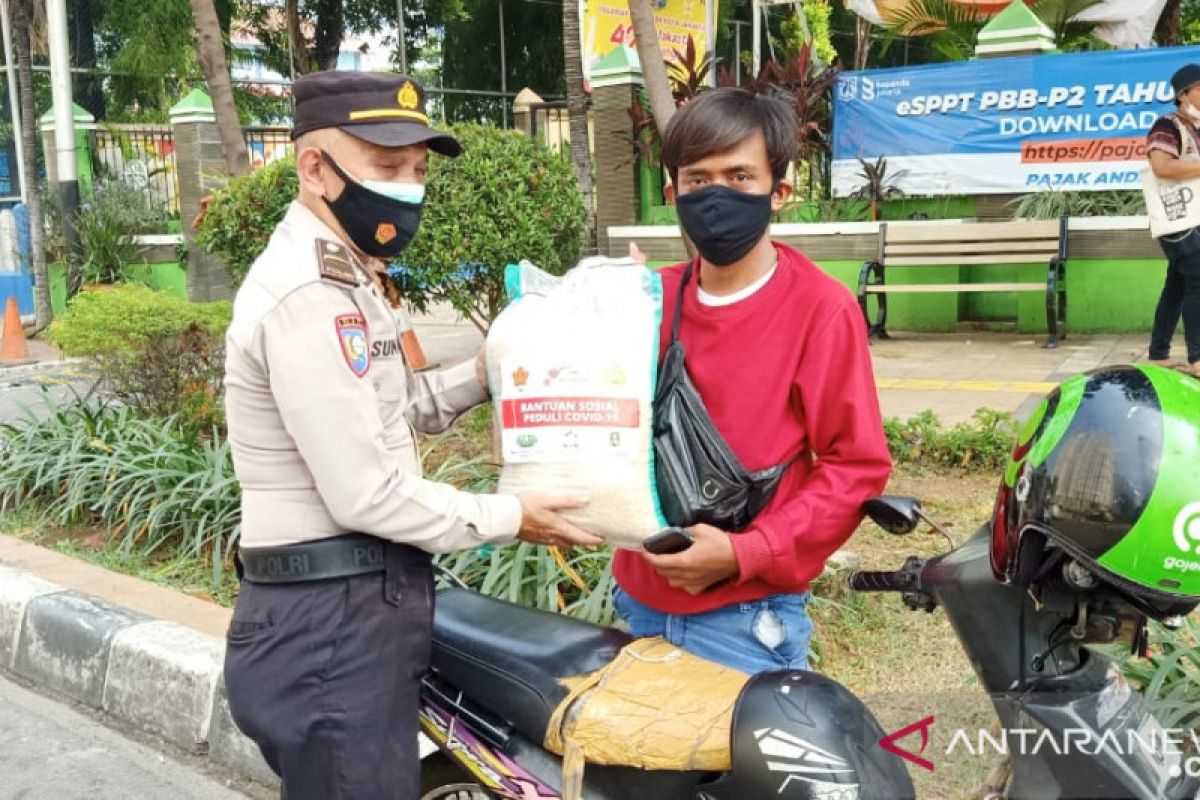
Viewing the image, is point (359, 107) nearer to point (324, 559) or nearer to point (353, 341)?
point (353, 341)

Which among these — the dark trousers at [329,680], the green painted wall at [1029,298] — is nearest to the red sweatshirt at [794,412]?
the dark trousers at [329,680]

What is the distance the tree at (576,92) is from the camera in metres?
8.18

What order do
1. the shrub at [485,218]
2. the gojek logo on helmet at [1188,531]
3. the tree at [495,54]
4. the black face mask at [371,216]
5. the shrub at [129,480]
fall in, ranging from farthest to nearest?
1. the tree at [495,54]
2. the shrub at [485,218]
3. the shrub at [129,480]
4. the black face mask at [371,216]
5. the gojek logo on helmet at [1188,531]

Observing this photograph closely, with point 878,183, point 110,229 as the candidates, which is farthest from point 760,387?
point 110,229

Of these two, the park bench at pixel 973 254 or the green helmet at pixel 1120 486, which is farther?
the park bench at pixel 973 254

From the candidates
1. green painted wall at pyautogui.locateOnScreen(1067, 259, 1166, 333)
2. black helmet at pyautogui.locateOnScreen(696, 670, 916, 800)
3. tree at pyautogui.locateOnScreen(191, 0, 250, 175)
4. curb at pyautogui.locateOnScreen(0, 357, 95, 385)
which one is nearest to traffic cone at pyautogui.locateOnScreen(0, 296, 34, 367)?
curb at pyautogui.locateOnScreen(0, 357, 95, 385)

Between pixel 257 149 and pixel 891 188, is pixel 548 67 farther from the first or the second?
pixel 891 188

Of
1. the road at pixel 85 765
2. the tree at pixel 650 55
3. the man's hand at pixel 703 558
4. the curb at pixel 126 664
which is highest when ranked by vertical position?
the tree at pixel 650 55

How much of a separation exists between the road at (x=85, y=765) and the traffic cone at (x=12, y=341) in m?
8.75

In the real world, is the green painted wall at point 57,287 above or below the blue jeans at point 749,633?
above

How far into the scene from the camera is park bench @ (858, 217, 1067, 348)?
952 cm

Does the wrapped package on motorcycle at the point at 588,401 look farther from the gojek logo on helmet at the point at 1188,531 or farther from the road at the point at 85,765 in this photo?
the road at the point at 85,765

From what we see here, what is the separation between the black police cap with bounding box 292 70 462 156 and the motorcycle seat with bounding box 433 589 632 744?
2.76ft

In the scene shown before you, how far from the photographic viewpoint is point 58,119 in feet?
41.5
